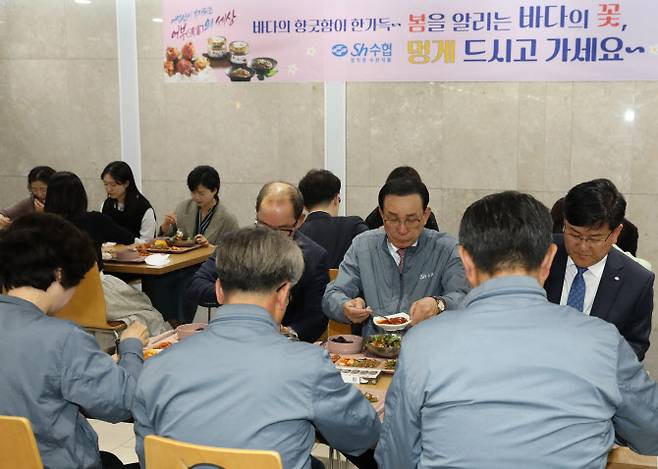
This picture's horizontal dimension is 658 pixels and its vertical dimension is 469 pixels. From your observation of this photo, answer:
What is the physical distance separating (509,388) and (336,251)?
2.91 meters

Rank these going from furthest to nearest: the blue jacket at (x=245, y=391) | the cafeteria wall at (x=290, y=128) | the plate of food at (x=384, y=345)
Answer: the cafeteria wall at (x=290, y=128) < the plate of food at (x=384, y=345) < the blue jacket at (x=245, y=391)

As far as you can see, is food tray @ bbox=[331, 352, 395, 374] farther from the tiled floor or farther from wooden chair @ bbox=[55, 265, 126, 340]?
wooden chair @ bbox=[55, 265, 126, 340]

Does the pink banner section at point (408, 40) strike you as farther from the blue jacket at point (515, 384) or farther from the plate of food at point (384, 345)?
the blue jacket at point (515, 384)

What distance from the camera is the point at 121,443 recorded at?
4.39 metres

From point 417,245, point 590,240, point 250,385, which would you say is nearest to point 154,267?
point 417,245

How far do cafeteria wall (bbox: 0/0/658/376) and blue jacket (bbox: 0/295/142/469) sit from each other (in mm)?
4409

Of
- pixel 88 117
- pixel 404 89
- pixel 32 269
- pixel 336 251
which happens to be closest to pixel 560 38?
pixel 404 89

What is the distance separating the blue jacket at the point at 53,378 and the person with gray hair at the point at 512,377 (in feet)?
2.87

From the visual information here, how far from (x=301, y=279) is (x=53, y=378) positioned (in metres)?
1.54

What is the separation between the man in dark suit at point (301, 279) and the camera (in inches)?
142

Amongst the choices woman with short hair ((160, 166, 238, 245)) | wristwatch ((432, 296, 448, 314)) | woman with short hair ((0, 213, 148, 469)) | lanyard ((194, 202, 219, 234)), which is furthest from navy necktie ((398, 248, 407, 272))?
lanyard ((194, 202, 219, 234))

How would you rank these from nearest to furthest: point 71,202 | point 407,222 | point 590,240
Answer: point 590,240, point 407,222, point 71,202

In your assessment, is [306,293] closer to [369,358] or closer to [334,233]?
[369,358]

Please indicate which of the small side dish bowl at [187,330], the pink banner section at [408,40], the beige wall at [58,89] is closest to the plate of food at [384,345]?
the small side dish bowl at [187,330]
